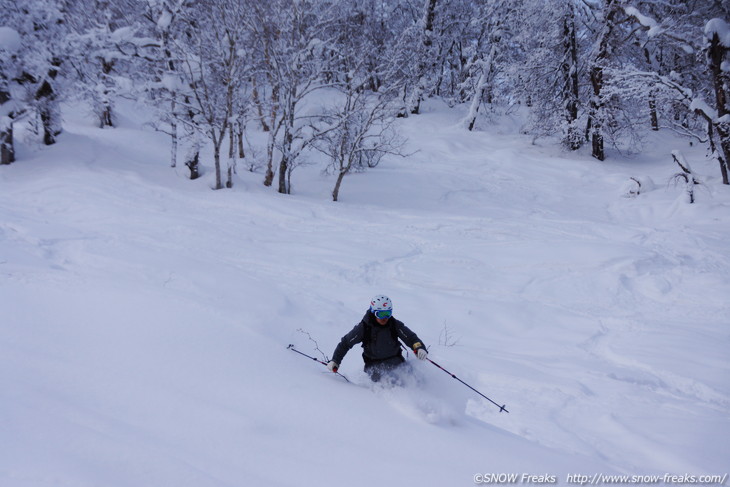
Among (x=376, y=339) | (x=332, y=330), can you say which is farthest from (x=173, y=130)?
(x=376, y=339)

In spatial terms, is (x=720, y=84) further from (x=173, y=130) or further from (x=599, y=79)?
(x=173, y=130)

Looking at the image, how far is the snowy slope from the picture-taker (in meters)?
3.03

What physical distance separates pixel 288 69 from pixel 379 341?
12.9 m

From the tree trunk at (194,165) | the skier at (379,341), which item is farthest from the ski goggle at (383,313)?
the tree trunk at (194,165)

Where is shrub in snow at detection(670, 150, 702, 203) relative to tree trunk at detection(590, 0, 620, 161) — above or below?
below

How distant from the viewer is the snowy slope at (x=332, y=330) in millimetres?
3029

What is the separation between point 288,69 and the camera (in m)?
14.9

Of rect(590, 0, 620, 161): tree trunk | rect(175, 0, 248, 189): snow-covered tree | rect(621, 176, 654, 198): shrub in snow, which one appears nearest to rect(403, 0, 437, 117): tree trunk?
rect(590, 0, 620, 161): tree trunk

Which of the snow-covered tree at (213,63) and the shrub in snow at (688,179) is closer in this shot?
the shrub in snow at (688,179)

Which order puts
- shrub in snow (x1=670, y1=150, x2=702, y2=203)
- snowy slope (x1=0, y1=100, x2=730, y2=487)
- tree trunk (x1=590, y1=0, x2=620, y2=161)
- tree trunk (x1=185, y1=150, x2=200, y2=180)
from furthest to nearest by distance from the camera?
1. tree trunk (x1=590, y1=0, x2=620, y2=161)
2. tree trunk (x1=185, y1=150, x2=200, y2=180)
3. shrub in snow (x1=670, y1=150, x2=702, y2=203)
4. snowy slope (x1=0, y1=100, x2=730, y2=487)

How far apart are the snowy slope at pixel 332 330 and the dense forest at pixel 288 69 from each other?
2072mm

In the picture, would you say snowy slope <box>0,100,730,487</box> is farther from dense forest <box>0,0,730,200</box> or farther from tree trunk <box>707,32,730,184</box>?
dense forest <box>0,0,730,200</box>

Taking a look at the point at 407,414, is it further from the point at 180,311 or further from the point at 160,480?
the point at 180,311

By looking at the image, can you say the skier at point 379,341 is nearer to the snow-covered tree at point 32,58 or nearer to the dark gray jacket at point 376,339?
the dark gray jacket at point 376,339
